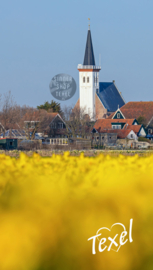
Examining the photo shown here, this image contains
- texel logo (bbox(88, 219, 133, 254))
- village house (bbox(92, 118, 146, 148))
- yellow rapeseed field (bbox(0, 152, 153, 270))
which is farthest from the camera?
village house (bbox(92, 118, 146, 148))

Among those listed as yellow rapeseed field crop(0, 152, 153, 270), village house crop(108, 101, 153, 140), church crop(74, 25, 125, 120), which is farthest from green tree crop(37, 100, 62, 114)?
yellow rapeseed field crop(0, 152, 153, 270)

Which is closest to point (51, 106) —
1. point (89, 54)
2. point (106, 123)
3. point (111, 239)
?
point (106, 123)

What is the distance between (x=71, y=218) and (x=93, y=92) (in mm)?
92338

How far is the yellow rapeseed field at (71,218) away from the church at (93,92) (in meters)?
86.1

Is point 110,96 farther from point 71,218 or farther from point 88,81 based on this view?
point 71,218

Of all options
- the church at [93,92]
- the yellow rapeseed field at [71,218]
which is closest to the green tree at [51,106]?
the church at [93,92]

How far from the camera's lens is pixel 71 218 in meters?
5.94

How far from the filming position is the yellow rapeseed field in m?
5.76

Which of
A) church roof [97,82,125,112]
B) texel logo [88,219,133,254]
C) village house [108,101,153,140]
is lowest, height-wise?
texel logo [88,219,133,254]

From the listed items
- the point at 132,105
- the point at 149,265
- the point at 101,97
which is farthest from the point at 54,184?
the point at 101,97

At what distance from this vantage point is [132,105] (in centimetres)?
7712

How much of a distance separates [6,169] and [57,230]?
1.53 meters

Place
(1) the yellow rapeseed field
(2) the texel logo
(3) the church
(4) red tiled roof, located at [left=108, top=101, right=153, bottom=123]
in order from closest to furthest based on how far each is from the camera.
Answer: (1) the yellow rapeseed field → (2) the texel logo → (4) red tiled roof, located at [left=108, top=101, right=153, bottom=123] → (3) the church

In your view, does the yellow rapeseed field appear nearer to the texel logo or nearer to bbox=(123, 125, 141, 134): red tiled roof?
the texel logo
